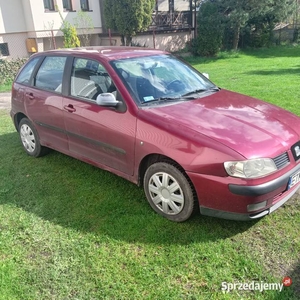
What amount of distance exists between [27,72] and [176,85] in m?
2.52

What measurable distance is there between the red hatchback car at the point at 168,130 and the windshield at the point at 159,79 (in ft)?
0.05

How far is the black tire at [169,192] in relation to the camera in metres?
3.14

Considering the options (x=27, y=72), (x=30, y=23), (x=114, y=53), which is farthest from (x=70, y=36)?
(x=114, y=53)

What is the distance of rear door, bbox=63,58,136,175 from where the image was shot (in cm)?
356

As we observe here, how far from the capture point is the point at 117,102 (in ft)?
11.7

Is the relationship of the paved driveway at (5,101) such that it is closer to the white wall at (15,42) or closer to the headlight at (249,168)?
the white wall at (15,42)

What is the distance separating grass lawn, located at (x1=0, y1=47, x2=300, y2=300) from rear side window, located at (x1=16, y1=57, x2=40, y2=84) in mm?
1643

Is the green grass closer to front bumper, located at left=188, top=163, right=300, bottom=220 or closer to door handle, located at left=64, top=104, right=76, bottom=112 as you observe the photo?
door handle, located at left=64, top=104, right=76, bottom=112

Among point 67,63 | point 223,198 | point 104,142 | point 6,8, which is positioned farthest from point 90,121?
point 6,8

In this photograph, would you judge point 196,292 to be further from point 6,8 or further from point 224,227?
point 6,8

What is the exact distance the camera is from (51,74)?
4594 mm

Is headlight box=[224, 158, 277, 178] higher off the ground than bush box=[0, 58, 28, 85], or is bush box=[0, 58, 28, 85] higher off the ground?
headlight box=[224, 158, 277, 178]

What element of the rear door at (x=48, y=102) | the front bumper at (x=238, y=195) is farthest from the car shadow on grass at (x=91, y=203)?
the rear door at (x=48, y=102)

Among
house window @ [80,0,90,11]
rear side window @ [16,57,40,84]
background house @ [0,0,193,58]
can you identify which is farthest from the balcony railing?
rear side window @ [16,57,40,84]
